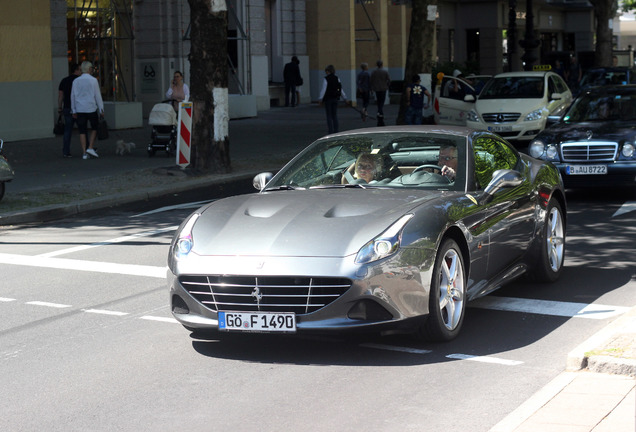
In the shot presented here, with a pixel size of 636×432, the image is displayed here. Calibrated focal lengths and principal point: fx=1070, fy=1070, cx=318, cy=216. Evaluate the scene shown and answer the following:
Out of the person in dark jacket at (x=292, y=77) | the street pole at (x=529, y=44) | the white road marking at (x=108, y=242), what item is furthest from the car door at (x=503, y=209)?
the person in dark jacket at (x=292, y=77)

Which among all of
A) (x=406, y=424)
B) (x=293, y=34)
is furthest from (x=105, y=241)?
(x=293, y=34)

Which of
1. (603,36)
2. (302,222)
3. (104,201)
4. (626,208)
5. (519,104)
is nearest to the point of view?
(302,222)

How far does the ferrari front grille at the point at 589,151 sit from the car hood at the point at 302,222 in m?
7.26

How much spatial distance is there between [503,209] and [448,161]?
1.80 feet

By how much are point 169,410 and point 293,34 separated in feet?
118

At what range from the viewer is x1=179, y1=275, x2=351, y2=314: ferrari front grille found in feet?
20.9

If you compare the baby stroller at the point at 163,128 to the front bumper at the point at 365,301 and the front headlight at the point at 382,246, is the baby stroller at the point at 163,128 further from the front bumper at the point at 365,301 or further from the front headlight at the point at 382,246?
the front headlight at the point at 382,246

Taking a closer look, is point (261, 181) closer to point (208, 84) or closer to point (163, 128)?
point (208, 84)

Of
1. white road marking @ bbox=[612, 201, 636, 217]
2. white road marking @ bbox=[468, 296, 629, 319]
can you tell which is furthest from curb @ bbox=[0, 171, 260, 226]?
white road marking @ bbox=[468, 296, 629, 319]

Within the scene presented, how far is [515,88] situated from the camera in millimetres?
24875

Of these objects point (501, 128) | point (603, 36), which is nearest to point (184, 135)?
point (501, 128)

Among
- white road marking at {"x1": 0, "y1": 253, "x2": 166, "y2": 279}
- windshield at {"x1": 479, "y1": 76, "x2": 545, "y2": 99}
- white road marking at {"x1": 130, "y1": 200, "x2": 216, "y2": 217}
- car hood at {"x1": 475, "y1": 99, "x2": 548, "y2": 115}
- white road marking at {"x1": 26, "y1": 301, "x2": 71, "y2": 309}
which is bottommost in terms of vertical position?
white road marking at {"x1": 26, "y1": 301, "x2": 71, "y2": 309}

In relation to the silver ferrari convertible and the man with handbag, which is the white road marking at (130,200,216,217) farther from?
the silver ferrari convertible

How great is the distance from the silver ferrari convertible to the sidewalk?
1059 mm
